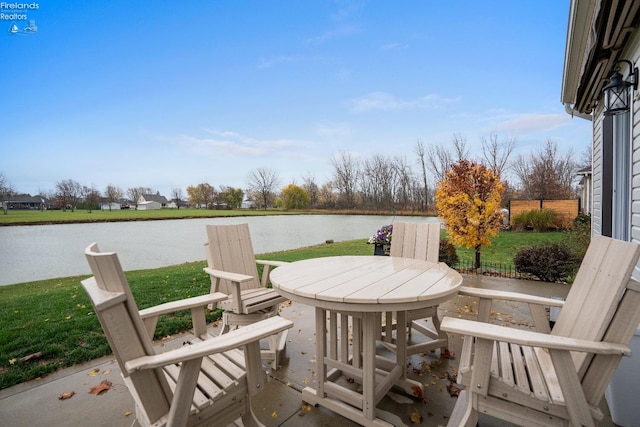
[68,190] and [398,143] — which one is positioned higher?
[398,143]

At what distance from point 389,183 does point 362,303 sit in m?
27.1

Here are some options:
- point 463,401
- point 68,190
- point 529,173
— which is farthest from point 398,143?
point 68,190

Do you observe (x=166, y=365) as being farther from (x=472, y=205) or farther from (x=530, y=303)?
(x=472, y=205)

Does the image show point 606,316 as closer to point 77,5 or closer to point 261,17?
point 261,17

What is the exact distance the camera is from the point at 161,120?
808 inches

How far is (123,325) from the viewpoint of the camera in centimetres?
110

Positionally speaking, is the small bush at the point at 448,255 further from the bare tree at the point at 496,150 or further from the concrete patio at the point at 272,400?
the bare tree at the point at 496,150

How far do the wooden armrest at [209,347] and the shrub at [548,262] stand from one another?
5033 millimetres

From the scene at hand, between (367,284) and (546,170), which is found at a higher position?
(546,170)

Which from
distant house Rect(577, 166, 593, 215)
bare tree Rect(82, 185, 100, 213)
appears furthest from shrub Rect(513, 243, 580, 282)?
bare tree Rect(82, 185, 100, 213)

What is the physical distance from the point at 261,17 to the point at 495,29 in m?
7.09

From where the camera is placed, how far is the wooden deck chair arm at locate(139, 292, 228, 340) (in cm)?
168

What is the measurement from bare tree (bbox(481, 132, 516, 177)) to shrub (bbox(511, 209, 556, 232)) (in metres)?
10.7

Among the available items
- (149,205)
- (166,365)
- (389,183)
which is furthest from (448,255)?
(149,205)
